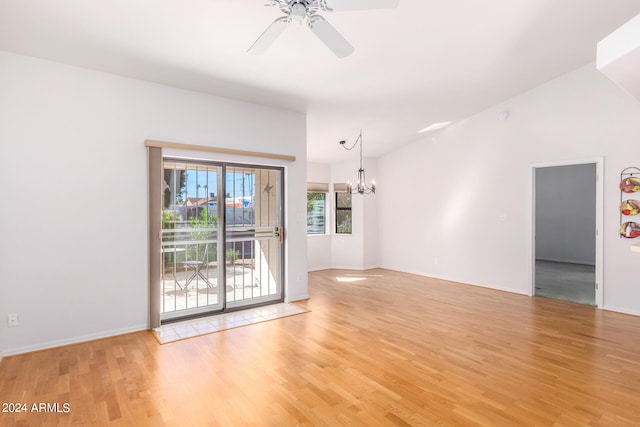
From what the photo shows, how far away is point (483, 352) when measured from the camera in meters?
3.26

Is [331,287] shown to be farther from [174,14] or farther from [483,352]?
[174,14]

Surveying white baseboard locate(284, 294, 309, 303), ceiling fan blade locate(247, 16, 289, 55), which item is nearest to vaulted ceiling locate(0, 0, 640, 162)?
ceiling fan blade locate(247, 16, 289, 55)

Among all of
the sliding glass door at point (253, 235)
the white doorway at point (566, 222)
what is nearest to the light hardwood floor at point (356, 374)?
the sliding glass door at point (253, 235)

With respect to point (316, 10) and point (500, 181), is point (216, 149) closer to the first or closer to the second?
point (316, 10)

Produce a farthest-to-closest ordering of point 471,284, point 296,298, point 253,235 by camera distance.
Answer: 1. point 471,284
2. point 296,298
3. point 253,235

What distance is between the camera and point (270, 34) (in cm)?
247

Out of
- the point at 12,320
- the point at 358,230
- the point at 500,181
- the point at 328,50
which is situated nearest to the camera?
the point at 12,320

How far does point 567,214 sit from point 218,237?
9048 mm

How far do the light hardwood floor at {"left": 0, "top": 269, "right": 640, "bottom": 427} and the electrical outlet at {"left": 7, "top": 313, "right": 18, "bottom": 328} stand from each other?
31 centimetres

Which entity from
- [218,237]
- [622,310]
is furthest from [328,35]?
[622,310]

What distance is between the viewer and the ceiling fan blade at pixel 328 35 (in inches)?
91.8

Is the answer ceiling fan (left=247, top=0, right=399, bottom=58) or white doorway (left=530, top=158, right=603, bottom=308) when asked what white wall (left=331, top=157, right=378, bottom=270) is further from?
ceiling fan (left=247, top=0, right=399, bottom=58)

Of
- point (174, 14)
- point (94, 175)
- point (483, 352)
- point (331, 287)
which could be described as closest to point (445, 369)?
point (483, 352)

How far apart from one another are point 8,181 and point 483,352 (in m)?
4.90
